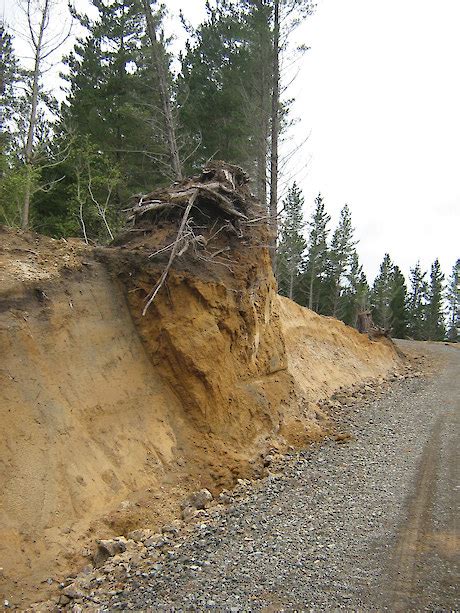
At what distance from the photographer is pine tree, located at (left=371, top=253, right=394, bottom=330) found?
47.9 metres

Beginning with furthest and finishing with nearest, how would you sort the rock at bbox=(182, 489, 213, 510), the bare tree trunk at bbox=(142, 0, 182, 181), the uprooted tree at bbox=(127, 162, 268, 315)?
the bare tree trunk at bbox=(142, 0, 182, 181) < the uprooted tree at bbox=(127, 162, 268, 315) < the rock at bbox=(182, 489, 213, 510)

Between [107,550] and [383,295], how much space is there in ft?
154

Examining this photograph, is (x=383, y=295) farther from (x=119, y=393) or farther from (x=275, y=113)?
(x=119, y=393)

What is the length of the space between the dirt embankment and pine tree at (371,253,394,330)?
41.4 metres

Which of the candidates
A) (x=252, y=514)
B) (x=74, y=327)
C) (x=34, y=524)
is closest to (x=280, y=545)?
(x=252, y=514)

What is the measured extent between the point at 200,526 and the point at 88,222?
12221mm

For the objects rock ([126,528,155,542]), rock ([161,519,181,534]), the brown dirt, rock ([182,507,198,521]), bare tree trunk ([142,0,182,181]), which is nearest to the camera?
the brown dirt

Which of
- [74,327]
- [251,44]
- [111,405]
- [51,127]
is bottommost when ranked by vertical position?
Answer: [111,405]

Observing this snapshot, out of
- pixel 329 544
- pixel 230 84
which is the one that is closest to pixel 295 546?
pixel 329 544

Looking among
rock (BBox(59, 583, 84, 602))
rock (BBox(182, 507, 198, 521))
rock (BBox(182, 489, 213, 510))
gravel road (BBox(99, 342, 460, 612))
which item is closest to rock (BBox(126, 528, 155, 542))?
gravel road (BBox(99, 342, 460, 612))

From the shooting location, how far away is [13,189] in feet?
42.2

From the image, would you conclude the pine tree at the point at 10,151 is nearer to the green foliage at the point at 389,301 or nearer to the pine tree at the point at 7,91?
the pine tree at the point at 7,91

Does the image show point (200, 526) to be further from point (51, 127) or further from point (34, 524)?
point (51, 127)

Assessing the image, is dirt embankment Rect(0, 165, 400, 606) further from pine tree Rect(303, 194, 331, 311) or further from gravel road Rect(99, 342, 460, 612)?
pine tree Rect(303, 194, 331, 311)
